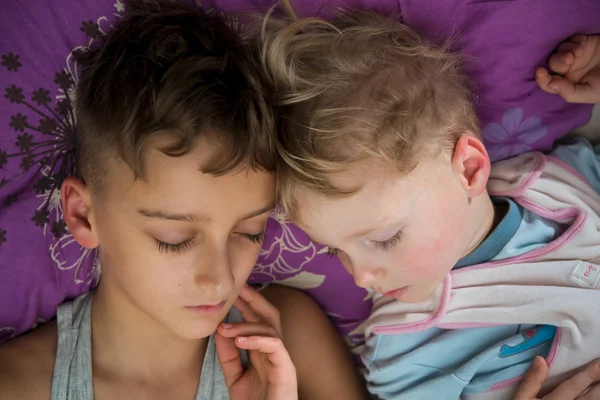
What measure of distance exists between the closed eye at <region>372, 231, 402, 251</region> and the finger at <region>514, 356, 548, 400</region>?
1.33 ft

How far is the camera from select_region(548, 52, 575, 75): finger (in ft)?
4.04

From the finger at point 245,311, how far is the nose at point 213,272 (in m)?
0.22

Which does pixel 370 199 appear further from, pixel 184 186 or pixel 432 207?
pixel 184 186

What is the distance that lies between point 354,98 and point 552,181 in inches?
19.6

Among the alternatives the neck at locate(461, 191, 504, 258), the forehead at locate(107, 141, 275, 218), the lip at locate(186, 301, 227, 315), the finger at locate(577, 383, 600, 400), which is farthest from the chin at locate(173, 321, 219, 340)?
the finger at locate(577, 383, 600, 400)

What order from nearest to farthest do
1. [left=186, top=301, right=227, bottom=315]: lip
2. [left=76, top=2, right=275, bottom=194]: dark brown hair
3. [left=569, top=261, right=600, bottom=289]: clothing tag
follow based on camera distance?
1. [left=76, top=2, right=275, bottom=194]: dark brown hair
2. [left=186, top=301, right=227, bottom=315]: lip
3. [left=569, top=261, right=600, bottom=289]: clothing tag

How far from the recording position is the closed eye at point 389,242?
1.12m

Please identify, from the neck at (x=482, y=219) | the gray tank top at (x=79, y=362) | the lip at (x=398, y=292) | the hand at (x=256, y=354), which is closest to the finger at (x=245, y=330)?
the hand at (x=256, y=354)

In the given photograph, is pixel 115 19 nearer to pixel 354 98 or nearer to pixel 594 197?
pixel 354 98

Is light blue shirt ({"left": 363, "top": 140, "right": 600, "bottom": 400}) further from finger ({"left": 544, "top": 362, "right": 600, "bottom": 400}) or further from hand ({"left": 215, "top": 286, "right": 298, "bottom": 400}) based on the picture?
hand ({"left": 215, "top": 286, "right": 298, "bottom": 400})

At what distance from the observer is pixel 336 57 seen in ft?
3.61

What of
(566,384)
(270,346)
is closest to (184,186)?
(270,346)

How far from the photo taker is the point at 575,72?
1272 millimetres

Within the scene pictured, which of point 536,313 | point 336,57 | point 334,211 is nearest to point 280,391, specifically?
point 334,211
